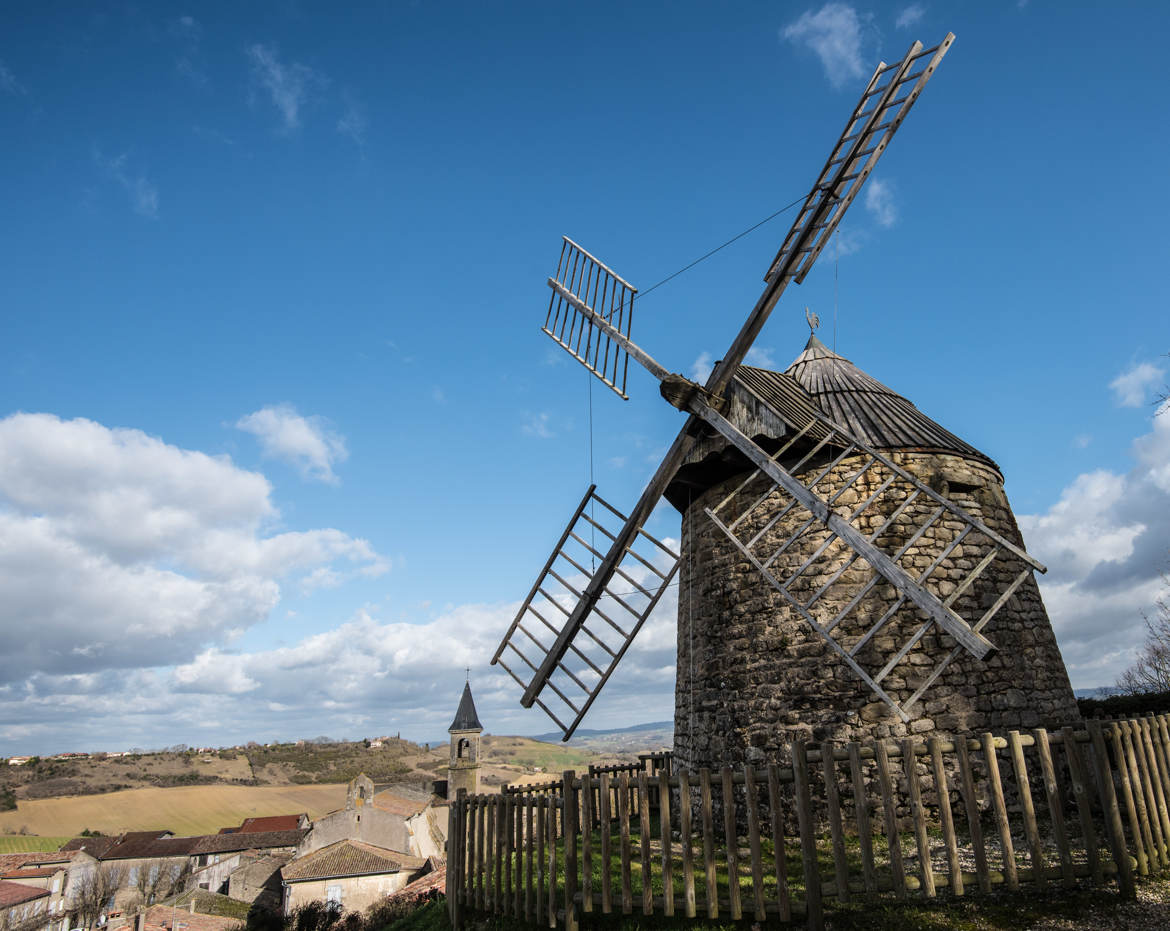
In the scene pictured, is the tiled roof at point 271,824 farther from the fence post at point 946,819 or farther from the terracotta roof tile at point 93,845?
the fence post at point 946,819

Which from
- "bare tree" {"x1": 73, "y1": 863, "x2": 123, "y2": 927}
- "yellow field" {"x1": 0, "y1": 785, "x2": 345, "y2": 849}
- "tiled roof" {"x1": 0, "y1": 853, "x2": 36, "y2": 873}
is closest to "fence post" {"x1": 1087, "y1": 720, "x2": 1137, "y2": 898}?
"bare tree" {"x1": 73, "y1": 863, "x2": 123, "y2": 927}

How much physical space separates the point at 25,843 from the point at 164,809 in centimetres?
1277

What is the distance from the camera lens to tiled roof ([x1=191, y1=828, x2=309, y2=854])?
53906 mm

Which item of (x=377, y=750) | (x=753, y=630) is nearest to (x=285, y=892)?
(x=753, y=630)

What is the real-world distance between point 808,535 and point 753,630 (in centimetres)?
152

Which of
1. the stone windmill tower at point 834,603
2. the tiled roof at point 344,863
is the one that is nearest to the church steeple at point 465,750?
the tiled roof at point 344,863

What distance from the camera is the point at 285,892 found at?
35.7 meters

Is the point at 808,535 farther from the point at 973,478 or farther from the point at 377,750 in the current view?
the point at 377,750

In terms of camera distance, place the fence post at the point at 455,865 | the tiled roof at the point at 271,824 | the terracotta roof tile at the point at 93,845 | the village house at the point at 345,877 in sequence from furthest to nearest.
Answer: the tiled roof at the point at 271,824 < the terracotta roof tile at the point at 93,845 < the village house at the point at 345,877 < the fence post at the point at 455,865

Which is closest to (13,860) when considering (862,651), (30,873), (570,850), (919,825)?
(30,873)

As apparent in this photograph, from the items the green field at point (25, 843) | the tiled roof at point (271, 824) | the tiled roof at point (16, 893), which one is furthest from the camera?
the green field at point (25, 843)

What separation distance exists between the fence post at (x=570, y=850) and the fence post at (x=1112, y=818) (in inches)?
165

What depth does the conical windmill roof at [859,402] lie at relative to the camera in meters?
10.0

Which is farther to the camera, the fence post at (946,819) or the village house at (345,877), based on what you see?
the village house at (345,877)
